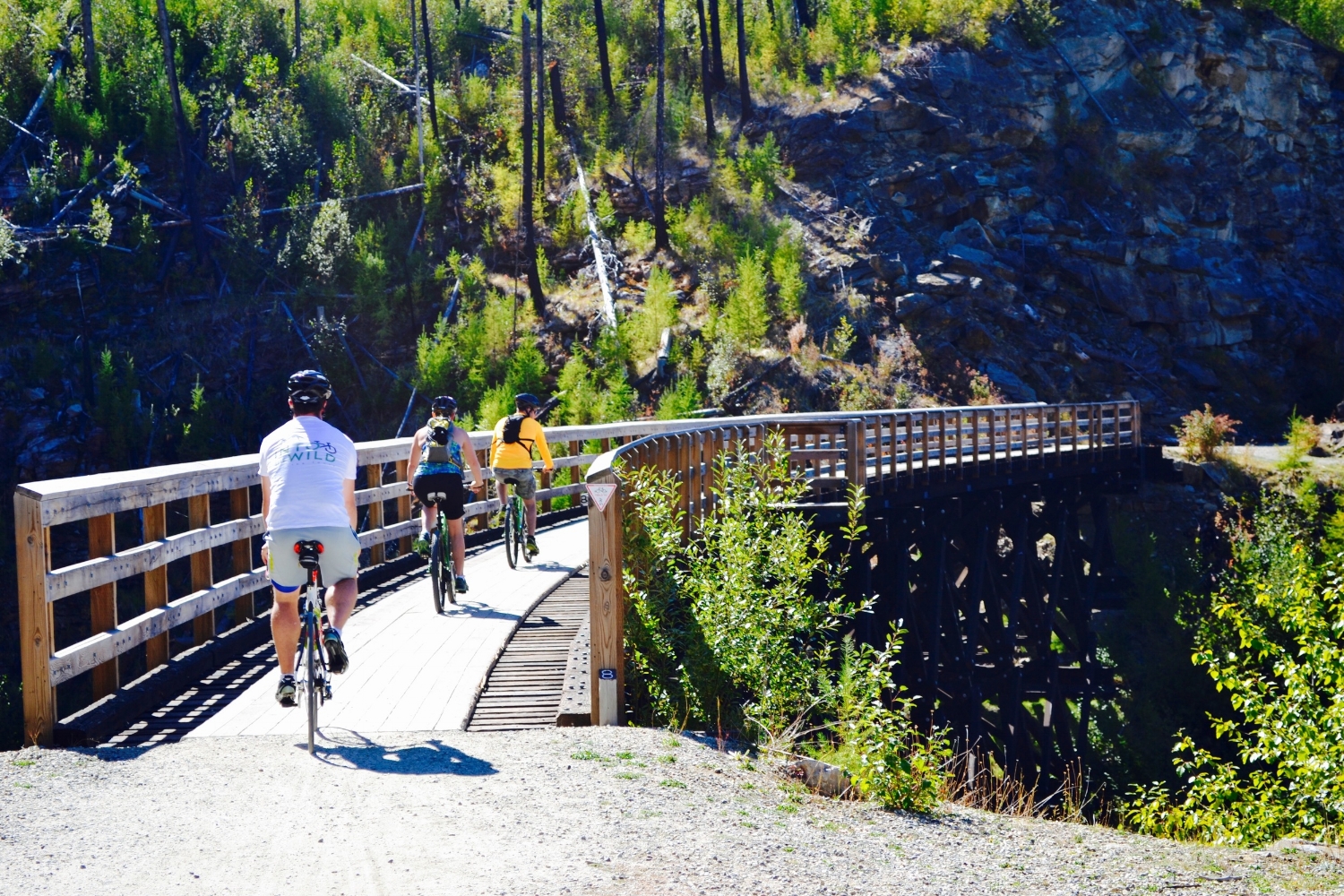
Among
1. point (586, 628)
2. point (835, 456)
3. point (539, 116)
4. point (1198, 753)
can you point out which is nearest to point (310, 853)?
point (586, 628)

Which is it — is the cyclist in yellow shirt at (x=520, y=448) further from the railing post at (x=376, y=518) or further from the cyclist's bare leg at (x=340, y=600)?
the cyclist's bare leg at (x=340, y=600)

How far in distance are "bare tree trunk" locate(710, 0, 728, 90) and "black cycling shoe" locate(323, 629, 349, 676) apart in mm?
38280

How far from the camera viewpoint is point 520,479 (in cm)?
1270

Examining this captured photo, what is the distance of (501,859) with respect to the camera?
469cm

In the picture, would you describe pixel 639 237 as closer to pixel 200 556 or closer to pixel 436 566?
pixel 436 566

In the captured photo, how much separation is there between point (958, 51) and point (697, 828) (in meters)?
40.8

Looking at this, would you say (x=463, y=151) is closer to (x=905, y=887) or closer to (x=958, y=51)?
(x=958, y=51)

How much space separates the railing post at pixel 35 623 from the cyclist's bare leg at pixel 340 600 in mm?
1417

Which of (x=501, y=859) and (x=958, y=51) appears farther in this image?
(x=958, y=51)

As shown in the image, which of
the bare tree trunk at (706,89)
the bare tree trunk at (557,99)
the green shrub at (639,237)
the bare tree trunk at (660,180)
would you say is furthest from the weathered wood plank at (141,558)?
the bare tree trunk at (557,99)

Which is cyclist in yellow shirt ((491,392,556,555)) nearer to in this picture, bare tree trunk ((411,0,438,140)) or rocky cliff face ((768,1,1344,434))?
rocky cliff face ((768,1,1344,434))

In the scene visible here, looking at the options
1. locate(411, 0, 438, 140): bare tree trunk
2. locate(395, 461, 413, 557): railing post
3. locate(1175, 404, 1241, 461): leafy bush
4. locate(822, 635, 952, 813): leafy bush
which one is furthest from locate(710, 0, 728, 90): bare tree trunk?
locate(822, 635, 952, 813): leafy bush

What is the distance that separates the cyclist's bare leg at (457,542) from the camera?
416 inches

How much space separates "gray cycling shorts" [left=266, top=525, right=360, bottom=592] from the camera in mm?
6277
